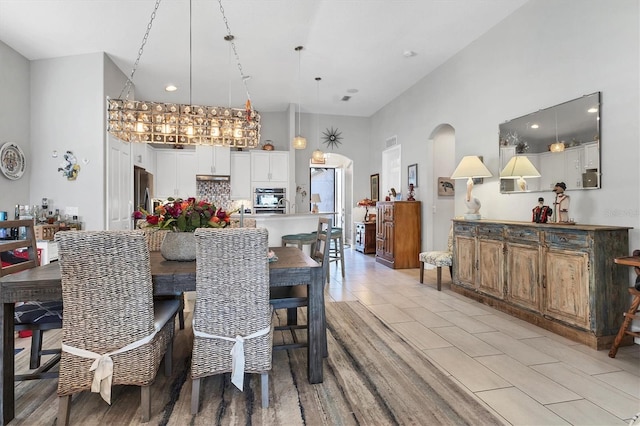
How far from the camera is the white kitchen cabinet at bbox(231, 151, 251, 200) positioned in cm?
738

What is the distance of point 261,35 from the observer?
422 cm

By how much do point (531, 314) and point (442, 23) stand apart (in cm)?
352

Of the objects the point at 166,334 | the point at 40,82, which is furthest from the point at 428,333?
the point at 40,82

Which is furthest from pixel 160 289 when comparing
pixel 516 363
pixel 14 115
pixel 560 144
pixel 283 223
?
pixel 14 115

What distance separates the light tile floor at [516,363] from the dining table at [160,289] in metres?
1.01

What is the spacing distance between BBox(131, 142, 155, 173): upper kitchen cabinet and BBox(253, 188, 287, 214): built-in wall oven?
220 centimetres

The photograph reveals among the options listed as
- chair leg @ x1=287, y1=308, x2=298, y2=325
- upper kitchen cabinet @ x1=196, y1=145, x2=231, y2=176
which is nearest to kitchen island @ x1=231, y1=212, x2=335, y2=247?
chair leg @ x1=287, y1=308, x2=298, y2=325

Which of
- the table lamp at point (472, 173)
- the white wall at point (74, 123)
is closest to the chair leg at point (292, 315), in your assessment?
the table lamp at point (472, 173)

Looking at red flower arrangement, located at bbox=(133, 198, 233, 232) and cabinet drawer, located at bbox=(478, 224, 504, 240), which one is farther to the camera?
cabinet drawer, located at bbox=(478, 224, 504, 240)

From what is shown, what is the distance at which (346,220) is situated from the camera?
30.7 ft

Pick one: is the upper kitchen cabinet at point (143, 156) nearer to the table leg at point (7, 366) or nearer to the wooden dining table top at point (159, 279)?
the wooden dining table top at point (159, 279)

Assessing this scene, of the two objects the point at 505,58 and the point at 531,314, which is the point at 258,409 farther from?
the point at 505,58

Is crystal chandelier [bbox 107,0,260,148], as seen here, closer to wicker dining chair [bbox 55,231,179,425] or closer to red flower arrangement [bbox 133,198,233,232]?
red flower arrangement [bbox 133,198,233,232]

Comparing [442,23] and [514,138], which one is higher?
[442,23]
